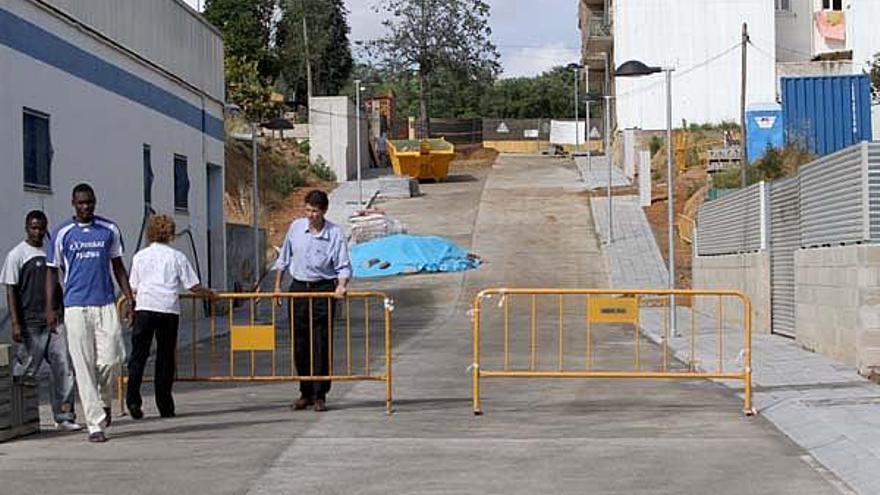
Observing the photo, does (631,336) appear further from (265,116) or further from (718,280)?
(265,116)

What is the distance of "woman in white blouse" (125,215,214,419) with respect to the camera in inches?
491

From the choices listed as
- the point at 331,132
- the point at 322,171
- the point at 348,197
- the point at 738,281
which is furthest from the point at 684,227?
the point at 331,132


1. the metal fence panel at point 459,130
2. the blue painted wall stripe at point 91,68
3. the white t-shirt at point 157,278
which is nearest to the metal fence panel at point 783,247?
the blue painted wall stripe at point 91,68

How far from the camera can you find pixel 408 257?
41.3 m

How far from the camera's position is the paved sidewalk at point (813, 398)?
10.2 meters

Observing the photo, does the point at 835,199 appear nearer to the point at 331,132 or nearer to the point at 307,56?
the point at 331,132

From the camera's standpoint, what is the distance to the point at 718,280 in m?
30.3

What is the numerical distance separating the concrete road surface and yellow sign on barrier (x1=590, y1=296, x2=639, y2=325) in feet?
2.77

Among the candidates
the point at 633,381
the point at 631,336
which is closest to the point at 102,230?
the point at 633,381

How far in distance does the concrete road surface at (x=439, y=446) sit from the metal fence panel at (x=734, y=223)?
7258 mm

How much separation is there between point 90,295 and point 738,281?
18255 millimetres

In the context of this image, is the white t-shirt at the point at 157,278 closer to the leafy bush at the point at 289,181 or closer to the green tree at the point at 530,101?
the leafy bush at the point at 289,181

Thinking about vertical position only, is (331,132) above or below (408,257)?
above

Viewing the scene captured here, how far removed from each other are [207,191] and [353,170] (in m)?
30.4
